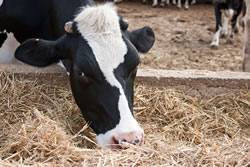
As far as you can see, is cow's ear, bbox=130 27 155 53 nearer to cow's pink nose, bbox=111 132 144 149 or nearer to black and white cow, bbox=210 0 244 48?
cow's pink nose, bbox=111 132 144 149

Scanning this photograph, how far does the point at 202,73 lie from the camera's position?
4.27 m

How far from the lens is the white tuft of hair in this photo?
318 cm

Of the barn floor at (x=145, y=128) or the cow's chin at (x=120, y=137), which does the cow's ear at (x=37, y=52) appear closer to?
the barn floor at (x=145, y=128)

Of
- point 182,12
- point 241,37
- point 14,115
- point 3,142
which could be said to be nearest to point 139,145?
point 3,142

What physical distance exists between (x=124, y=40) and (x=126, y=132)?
761 mm

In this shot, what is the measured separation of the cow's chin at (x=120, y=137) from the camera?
112 inches

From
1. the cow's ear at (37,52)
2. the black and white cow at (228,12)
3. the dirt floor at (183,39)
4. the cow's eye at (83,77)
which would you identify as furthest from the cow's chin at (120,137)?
the black and white cow at (228,12)

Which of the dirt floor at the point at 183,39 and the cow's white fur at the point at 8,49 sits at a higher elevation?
the cow's white fur at the point at 8,49

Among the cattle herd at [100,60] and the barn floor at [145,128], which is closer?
the barn floor at [145,128]

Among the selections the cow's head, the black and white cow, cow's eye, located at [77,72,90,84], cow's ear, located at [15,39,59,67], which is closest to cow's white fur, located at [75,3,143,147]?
the cow's head

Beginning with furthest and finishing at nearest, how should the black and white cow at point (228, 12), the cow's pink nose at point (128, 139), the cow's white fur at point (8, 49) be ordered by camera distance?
the black and white cow at point (228, 12) < the cow's white fur at point (8, 49) < the cow's pink nose at point (128, 139)

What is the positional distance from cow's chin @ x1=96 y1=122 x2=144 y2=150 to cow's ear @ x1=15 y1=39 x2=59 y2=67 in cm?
89

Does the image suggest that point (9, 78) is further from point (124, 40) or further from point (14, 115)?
point (124, 40)

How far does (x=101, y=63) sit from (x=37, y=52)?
0.67m
